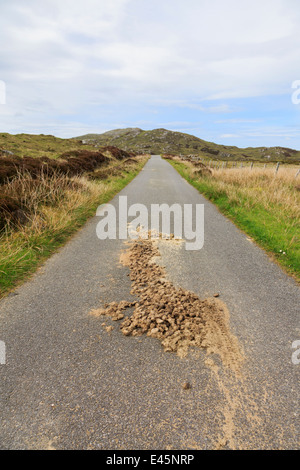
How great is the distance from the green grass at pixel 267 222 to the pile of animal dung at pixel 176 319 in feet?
7.70

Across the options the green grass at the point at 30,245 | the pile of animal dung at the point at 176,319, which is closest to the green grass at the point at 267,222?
the pile of animal dung at the point at 176,319

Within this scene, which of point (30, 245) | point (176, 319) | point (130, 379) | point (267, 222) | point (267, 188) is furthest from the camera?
point (267, 188)

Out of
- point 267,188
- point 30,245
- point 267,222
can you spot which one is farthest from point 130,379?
point 267,188

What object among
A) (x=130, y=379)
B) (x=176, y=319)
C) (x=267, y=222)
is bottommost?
(x=130, y=379)

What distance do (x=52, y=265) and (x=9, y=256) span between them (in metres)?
0.77

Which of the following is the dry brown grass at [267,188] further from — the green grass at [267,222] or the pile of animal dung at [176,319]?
the pile of animal dung at [176,319]

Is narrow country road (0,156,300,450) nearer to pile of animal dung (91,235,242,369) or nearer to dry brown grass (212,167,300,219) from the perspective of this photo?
pile of animal dung (91,235,242,369)

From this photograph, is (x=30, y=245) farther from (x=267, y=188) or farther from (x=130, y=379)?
(x=267, y=188)

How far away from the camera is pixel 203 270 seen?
15.1 feet

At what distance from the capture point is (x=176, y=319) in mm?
3068

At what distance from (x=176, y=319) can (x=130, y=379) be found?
99cm

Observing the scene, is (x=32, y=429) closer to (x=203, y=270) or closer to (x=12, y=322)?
(x=12, y=322)

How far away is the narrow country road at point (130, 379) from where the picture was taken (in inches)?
72.6

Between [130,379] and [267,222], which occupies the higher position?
[267,222]
